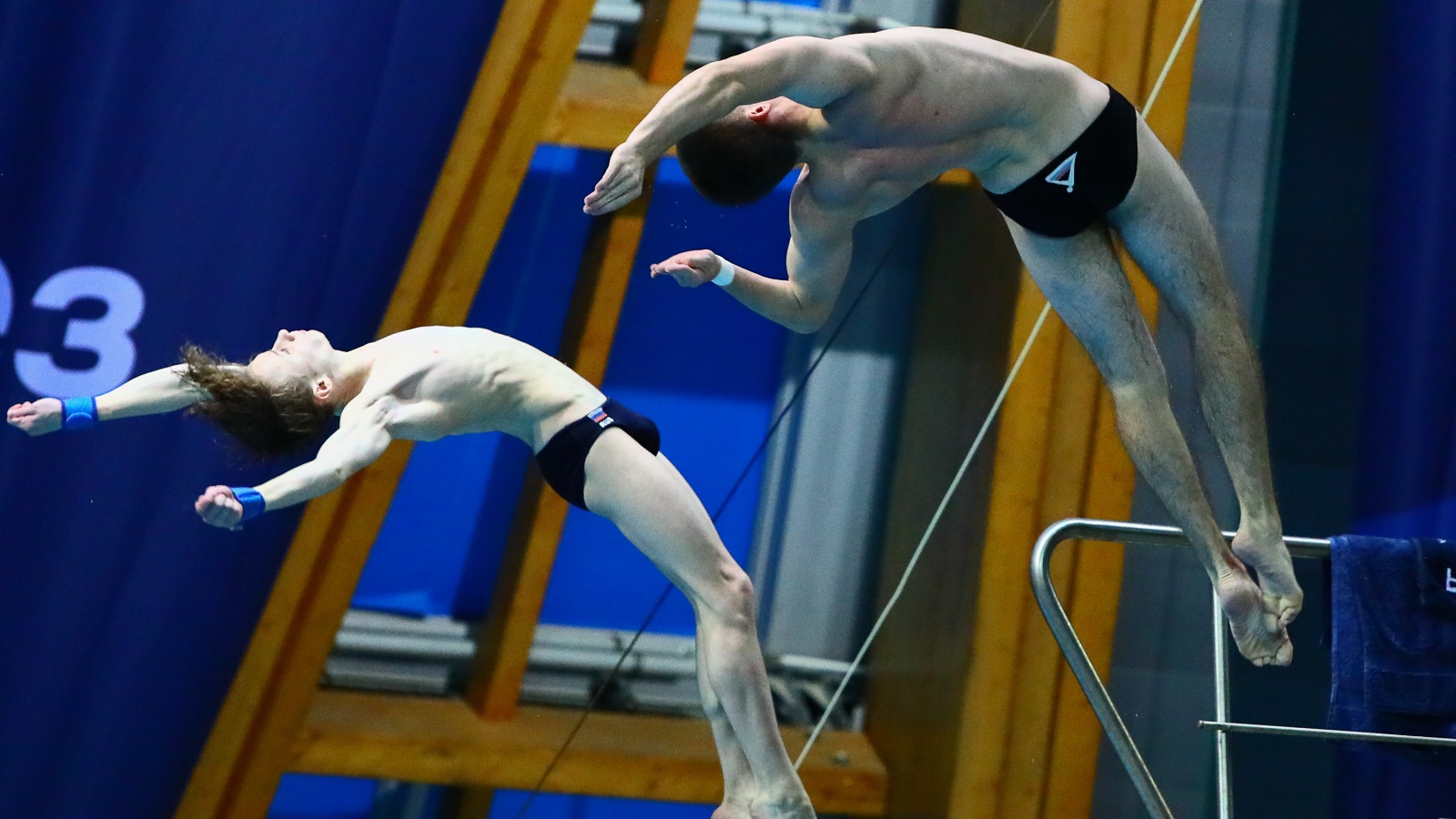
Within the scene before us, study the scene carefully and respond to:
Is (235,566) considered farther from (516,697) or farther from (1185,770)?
(1185,770)

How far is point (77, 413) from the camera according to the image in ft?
6.40

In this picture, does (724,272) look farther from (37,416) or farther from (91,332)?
(91,332)

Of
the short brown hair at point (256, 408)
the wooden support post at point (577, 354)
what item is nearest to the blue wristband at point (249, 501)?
the short brown hair at point (256, 408)

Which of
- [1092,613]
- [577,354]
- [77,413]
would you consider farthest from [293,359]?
[1092,613]

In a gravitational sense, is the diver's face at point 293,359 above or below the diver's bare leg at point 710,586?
above

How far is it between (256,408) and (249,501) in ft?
1.19

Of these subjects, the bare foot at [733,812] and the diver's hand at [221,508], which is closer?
the diver's hand at [221,508]

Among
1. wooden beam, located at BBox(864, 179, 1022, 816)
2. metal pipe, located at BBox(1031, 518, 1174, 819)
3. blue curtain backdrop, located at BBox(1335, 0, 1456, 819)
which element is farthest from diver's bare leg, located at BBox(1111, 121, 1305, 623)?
blue curtain backdrop, located at BBox(1335, 0, 1456, 819)

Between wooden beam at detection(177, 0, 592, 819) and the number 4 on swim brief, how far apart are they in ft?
3.30

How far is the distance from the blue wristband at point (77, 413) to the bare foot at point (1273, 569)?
168 centimetres

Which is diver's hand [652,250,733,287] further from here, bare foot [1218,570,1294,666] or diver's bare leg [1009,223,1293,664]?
bare foot [1218,570,1294,666]

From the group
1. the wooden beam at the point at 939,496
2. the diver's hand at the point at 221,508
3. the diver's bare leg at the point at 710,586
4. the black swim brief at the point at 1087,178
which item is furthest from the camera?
the wooden beam at the point at 939,496

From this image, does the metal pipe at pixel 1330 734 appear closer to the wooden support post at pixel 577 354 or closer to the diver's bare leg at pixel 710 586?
the diver's bare leg at pixel 710 586

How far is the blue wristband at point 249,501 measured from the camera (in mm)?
1626
